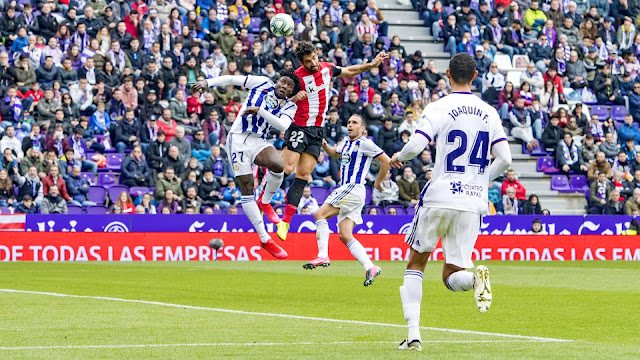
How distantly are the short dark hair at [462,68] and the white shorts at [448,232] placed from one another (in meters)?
1.06

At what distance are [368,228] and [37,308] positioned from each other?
15773 mm

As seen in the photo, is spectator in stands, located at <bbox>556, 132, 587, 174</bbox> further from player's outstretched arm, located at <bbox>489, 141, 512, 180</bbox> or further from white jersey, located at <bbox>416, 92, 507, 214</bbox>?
white jersey, located at <bbox>416, 92, 507, 214</bbox>

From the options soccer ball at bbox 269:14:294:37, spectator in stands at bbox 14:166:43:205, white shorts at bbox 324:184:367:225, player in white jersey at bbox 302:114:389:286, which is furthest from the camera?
spectator in stands at bbox 14:166:43:205

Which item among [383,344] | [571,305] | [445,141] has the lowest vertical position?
[571,305]

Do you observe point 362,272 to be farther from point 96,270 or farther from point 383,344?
point 383,344

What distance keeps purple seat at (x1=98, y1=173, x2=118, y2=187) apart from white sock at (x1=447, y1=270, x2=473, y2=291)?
18.4 metres

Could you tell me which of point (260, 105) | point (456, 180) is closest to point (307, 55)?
point (260, 105)

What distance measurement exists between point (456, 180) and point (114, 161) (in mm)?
19116

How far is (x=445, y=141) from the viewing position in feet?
28.4

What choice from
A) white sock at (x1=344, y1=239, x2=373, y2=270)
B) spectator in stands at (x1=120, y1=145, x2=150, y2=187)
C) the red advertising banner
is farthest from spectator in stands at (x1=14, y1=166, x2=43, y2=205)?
white sock at (x1=344, y1=239, x2=373, y2=270)

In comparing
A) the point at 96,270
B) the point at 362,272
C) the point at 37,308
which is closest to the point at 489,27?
the point at 362,272

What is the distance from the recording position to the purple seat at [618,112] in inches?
1345

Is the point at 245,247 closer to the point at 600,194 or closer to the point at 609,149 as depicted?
the point at 600,194

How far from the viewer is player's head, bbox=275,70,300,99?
14.8 m
